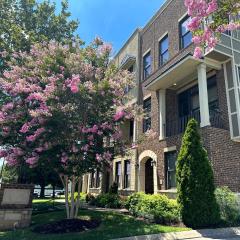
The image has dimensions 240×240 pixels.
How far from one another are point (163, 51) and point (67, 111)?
10.5 m

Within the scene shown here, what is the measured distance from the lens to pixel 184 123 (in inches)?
581

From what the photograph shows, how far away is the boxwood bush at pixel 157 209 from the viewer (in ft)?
35.7

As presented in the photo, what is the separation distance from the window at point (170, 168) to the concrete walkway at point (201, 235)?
184 inches

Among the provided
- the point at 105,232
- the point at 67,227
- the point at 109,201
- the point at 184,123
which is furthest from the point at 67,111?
the point at 109,201

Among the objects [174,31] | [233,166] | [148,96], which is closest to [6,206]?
[233,166]

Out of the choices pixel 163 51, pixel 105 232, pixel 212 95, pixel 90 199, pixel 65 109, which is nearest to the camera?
pixel 105 232

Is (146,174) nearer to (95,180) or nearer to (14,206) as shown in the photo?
(95,180)

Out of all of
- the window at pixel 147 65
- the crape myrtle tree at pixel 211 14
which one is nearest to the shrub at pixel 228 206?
the crape myrtle tree at pixel 211 14

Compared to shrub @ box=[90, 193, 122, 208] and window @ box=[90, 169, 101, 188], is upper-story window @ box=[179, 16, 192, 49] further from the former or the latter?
window @ box=[90, 169, 101, 188]

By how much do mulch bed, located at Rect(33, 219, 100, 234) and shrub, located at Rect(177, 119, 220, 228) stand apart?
3.56 metres

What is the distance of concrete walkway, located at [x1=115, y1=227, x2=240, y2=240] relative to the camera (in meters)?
8.54

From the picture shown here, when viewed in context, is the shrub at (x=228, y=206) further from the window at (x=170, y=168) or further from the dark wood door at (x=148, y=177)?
the dark wood door at (x=148, y=177)

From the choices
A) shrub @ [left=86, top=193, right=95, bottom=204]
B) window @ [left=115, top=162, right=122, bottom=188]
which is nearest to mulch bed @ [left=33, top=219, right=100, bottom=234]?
window @ [left=115, top=162, right=122, bottom=188]

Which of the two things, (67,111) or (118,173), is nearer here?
(67,111)
